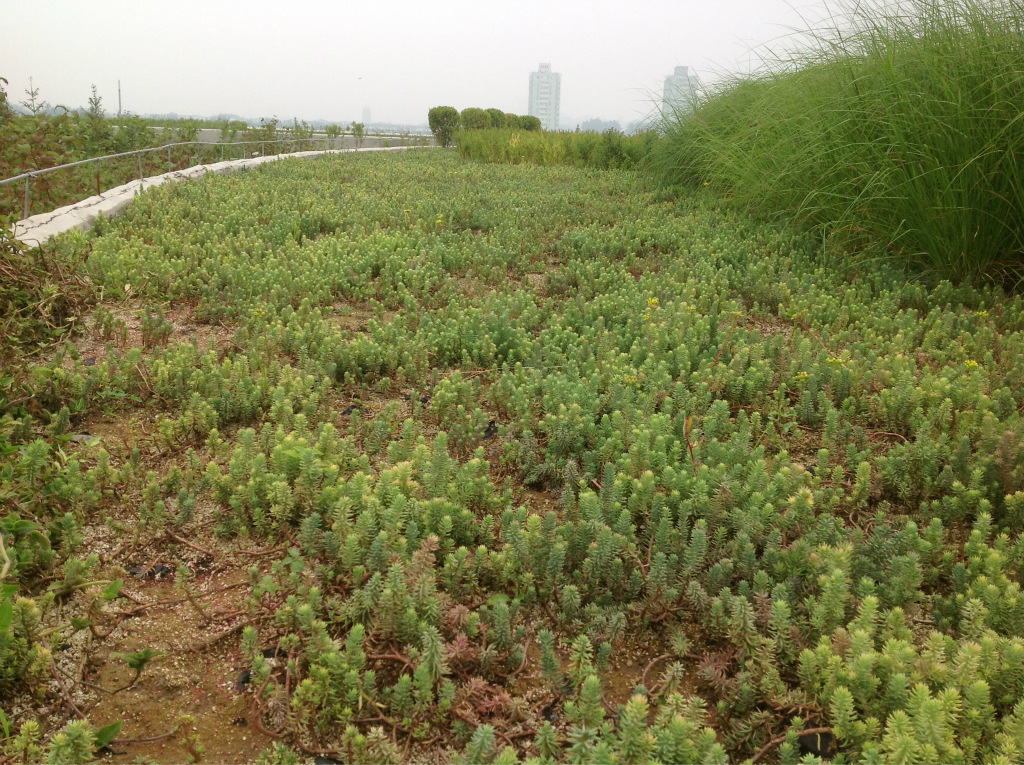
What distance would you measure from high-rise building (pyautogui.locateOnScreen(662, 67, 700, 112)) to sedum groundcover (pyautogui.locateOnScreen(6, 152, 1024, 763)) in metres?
8.19

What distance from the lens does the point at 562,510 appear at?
10.6ft

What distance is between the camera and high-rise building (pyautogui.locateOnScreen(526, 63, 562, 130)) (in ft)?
618

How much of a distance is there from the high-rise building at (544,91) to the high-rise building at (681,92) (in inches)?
7059

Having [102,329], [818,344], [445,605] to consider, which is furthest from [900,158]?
[102,329]

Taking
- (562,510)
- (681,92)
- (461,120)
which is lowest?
(562,510)

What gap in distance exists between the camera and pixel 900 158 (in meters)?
6.04

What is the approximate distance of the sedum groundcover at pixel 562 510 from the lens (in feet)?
7.02

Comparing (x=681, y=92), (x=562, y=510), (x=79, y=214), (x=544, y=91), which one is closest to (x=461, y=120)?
(x=681, y=92)

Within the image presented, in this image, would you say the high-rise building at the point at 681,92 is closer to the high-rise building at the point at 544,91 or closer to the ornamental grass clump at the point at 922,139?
the ornamental grass clump at the point at 922,139

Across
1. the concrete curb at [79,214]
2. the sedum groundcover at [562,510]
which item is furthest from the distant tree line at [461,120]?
the sedum groundcover at [562,510]

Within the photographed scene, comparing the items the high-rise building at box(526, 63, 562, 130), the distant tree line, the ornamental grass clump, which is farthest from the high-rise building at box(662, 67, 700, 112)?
the high-rise building at box(526, 63, 562, 130)

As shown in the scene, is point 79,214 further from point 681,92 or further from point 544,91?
point 544,91

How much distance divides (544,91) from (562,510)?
204 m

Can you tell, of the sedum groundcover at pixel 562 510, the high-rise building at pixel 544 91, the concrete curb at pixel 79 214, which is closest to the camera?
the sedum groundcover at pixel 562 510
